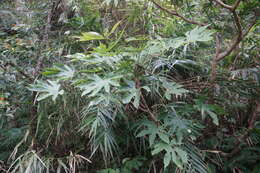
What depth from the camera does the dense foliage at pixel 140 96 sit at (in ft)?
4.41

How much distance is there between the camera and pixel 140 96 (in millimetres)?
1538

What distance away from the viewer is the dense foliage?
1.34 m

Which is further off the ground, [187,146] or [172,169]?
[187,146]

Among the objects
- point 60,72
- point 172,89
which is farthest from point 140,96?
point 60,72

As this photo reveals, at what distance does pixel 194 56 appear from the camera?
6.09 feet

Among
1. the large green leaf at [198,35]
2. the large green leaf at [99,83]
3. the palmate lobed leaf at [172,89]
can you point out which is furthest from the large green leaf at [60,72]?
the large green leaf at [198,35]

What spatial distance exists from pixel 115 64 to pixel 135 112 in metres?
0.38

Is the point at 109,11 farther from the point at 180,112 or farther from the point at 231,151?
the point at 231,151

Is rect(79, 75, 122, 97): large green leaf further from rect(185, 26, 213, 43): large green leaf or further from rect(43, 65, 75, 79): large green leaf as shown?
rect(185, 26, 213, 43): large green leaf

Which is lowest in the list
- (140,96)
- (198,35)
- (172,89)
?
(140,96)

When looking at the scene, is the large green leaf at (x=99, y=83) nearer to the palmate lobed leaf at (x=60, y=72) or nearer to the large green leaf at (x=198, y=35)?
the palmate lobed leaf at (x=60, y=72)

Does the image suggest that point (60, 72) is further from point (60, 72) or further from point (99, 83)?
point (99, 83)

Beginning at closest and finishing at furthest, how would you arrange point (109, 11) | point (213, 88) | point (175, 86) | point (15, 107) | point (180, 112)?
point (175, 86)
point (180, 112)
point (213, 88)
point (15, 107)
point (109, 11)

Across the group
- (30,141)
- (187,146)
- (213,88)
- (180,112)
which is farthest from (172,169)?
(30,141)
